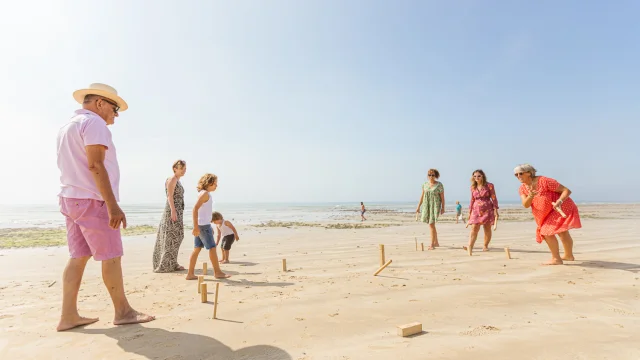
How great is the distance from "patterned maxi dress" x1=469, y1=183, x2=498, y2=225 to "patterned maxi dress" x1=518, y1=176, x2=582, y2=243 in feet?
5.73

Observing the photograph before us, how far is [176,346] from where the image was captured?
2.75 metres

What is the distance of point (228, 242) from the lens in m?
7.95

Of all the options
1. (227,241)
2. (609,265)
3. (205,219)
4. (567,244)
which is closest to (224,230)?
(227,241)

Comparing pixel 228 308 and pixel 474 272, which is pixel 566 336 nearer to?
pixel 474 272

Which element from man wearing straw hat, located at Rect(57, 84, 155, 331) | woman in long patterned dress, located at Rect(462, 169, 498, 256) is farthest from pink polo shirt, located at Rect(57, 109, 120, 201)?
woman in long patterned dress, located at Rect(462, 169, 498, 256)

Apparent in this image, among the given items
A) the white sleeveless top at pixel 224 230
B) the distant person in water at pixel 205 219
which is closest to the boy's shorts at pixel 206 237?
the distant person in water at pixel 205 219

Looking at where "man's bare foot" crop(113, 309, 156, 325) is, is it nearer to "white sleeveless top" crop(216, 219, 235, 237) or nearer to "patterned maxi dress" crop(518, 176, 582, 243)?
"white sleeveless top" crop(216, 219, 235, 237)

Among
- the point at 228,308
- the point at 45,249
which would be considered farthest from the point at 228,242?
the point at 45,249

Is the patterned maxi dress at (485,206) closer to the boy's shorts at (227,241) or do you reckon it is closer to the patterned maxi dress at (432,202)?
the patterned maxi dress at (432,202)

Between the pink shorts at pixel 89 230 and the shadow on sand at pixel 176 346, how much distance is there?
29.5 inches

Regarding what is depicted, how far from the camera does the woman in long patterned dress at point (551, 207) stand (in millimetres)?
5621

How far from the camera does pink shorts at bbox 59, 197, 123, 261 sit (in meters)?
3.14

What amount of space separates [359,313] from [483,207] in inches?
225

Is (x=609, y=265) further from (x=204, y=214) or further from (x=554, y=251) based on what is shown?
(x=204, y=214)
